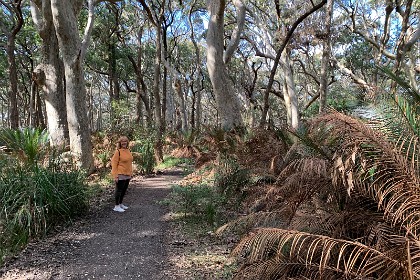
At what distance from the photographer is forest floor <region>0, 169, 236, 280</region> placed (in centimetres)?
439

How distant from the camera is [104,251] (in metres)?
5.04

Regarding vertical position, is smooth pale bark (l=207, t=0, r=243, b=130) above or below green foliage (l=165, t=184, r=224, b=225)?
above

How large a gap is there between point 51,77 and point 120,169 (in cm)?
577

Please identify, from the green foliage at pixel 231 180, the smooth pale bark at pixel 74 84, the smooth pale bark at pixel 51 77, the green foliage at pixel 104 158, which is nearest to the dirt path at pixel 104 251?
the green foliage at pixel 231 180

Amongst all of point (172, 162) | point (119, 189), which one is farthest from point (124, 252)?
point (172, 162)

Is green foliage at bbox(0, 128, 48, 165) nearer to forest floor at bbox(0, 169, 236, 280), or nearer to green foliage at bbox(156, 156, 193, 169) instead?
forest floor at bbox(0, 169, 236, 280)

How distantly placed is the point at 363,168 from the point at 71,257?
3827mm

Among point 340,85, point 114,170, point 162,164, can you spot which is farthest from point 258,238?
point 340,85

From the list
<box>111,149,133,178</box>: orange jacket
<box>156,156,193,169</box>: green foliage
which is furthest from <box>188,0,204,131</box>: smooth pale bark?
<box>111,149,133,178</box>: orange jacket

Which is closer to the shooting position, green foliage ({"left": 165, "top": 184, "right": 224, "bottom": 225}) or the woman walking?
green foliage ({"left": 165, "top": 184, "right": 224, "bottom": 225})

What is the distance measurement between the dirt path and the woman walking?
273 millimetres

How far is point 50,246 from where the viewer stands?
5137mm

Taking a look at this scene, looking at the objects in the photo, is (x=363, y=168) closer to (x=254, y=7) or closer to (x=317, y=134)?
(x=317, y=134)

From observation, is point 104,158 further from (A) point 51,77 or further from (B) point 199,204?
(B) point 199,204
